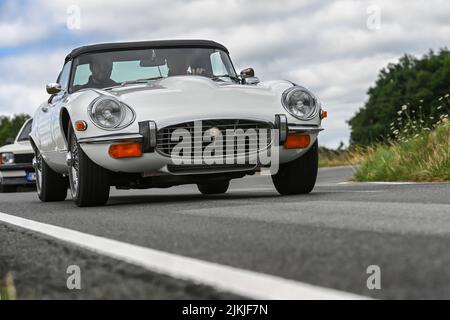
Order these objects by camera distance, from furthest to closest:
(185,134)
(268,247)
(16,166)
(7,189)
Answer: (7,189)
(16,166)
(185,134)
(268,247)

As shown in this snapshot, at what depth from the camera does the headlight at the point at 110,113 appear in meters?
7.00

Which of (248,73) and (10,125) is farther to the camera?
(10,125)

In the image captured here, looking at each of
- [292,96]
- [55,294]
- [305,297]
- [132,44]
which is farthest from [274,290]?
[132,44]

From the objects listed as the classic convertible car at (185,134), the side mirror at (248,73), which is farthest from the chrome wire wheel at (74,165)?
the side mirror at (248,73)

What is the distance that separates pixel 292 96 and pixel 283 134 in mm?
401

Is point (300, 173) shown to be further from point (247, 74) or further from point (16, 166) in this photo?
point (16, 166)

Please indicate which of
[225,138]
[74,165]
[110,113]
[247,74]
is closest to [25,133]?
[247,74]

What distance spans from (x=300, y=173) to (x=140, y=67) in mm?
2096

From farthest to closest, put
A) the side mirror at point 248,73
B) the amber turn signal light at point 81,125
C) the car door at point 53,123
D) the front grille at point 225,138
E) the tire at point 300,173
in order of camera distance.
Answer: the side mirror at point 248,73
the car door at point 53,123
the tire at point 300,173
the amber turn signal light at point 81,125
the front grille at point 225,138

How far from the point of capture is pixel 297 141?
7.36 m

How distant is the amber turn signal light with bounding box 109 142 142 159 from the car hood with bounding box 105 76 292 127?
0.85ft

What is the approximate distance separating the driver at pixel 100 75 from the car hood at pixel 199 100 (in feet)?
2.81

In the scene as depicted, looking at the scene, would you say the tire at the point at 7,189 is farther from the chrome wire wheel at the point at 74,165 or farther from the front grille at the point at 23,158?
the chrome wire wheel at the point at 74,165

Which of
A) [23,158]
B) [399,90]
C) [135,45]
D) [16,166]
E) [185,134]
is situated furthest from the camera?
[399,90]
